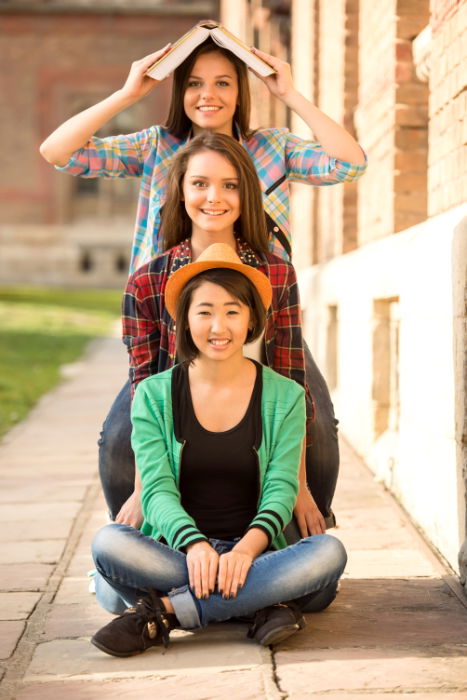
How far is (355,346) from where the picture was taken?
22.5 feet

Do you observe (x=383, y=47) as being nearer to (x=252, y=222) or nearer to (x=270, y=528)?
(x=252, y=222)

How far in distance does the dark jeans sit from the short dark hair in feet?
1.35

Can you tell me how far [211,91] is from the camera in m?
3.60

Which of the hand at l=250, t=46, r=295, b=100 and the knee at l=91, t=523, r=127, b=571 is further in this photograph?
the hand at l=250, t=46, r=295, b=100

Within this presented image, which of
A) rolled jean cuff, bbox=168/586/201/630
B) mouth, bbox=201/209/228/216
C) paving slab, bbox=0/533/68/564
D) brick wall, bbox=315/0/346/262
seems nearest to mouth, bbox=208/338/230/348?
mouth, bbox=201/209/228/216

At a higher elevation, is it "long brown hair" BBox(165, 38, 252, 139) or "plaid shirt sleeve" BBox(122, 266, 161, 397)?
"long brown hair" BBox(165, 38, 252, 139)

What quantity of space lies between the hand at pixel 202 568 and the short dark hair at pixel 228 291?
24.6 inches

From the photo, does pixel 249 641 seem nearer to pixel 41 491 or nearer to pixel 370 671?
pixel 370 671

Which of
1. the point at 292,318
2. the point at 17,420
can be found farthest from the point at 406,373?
the point at 17,420

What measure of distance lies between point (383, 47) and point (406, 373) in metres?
2.57

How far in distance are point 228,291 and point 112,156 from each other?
77cm

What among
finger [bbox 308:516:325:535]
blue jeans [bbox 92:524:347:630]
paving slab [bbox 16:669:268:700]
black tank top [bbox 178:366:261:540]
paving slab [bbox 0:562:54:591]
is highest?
black tank top [bbox 178:366:261:540]

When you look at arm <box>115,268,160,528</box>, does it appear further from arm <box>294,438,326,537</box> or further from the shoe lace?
arm <box>294,438,326,537</box>

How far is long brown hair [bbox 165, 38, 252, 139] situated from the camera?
3615mm
